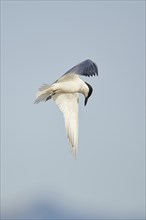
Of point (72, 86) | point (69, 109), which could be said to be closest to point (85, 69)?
point (72, 86)

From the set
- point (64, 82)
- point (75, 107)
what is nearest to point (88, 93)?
point (75, 107)

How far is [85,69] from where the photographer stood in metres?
7.79

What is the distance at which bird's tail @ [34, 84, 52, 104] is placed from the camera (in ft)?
24.9

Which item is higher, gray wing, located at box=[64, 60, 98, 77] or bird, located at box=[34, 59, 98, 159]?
gray wing, located at box=[64, 60, 98, 77]

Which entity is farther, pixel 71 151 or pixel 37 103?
pixel 37 103

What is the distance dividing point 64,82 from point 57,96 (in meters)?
0.46

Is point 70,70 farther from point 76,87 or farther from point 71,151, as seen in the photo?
point 71,151

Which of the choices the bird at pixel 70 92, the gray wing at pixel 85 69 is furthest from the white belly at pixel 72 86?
the gray wing at pixel 85 69

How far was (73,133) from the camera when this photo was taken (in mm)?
7422

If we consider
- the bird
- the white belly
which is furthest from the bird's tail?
the white belly

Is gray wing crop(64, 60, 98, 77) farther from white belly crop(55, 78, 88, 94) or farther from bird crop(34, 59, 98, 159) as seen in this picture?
white belly crop(55, 78, 88, 94)

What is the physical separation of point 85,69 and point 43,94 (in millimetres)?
702

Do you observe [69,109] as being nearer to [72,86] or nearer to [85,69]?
[72,86]

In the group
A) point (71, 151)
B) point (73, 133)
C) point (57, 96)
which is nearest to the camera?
point (71, 151)
